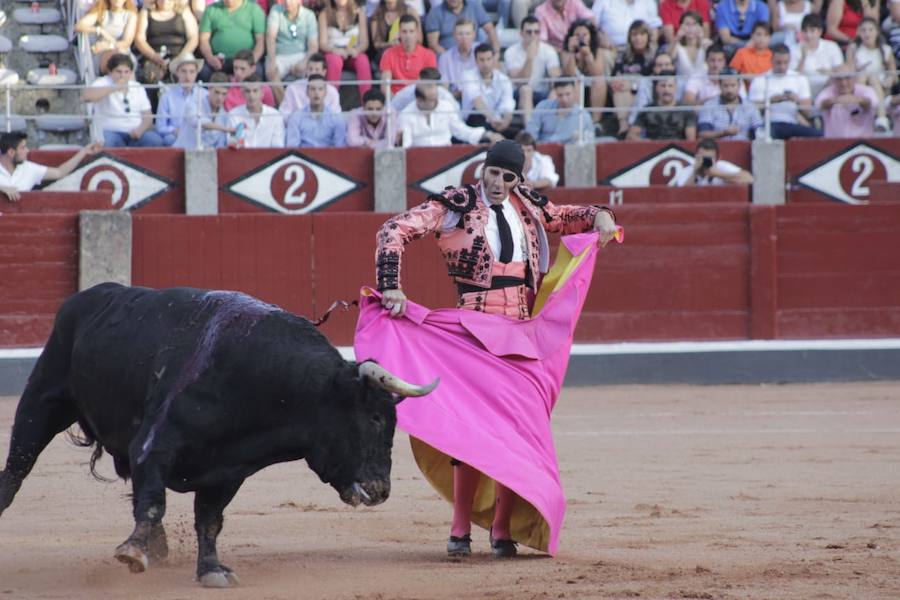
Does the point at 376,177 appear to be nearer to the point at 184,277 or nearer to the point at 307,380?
the point at 184,277

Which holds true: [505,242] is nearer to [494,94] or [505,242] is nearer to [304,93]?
[494,94]

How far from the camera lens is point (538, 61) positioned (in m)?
10.9

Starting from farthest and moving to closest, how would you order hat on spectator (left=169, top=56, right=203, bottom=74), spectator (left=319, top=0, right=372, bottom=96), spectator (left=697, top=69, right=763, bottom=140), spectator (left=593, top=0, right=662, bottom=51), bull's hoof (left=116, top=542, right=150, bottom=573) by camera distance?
spectator (left=593, top=0, right=662, bottom=51)
spectator (left=319, top=0, right=372, bottom=96)
spectator (left=697, top=69, right=763, bottom=140)
hat on spectator (left=169, top=56, right=203, bottom=74)
bull's hoof (left=116, top=542, right=150, bottom=573)

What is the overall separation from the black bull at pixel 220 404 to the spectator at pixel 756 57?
24.5 ft

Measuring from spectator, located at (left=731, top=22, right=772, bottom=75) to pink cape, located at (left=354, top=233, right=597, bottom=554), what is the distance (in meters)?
6.67

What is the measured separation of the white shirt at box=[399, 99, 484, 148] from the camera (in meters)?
10.5

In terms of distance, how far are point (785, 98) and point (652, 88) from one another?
0.92 meters

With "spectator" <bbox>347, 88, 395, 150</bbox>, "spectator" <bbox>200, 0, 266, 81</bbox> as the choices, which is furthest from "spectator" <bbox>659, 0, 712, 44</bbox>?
"spectator" <bbox>200, 0, 266, 81</bbox>

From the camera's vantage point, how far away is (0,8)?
1165 cm

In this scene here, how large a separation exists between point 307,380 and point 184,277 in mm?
6107

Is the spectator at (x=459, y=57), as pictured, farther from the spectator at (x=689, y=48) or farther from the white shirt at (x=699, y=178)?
the white shirt at (x=699, y=178)

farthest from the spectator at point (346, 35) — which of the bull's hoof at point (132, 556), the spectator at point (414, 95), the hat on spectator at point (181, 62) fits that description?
the bull's hoof at point (132, 556)

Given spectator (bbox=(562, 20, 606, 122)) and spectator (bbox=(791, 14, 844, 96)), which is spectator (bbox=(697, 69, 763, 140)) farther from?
spectator (bbox=(562, 20, 606, 122))

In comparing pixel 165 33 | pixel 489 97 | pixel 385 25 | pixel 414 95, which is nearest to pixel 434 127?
pixel 414 95
